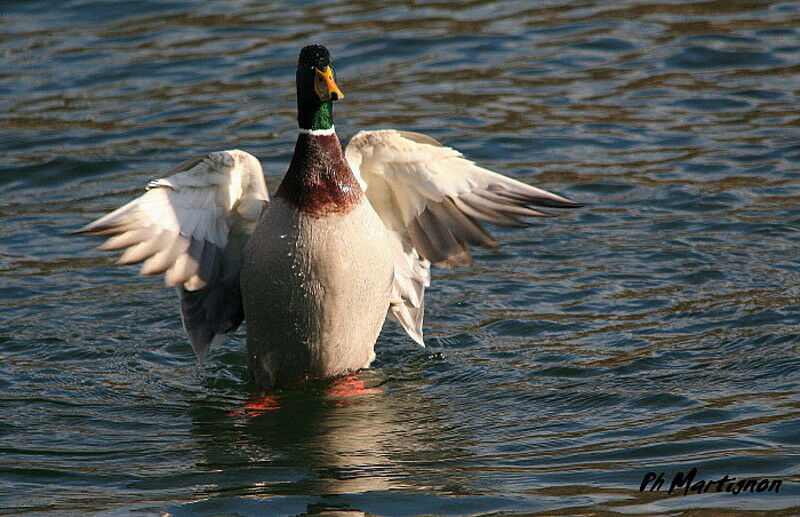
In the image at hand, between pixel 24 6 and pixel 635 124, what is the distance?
652 cm

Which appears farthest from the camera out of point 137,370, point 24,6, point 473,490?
point 24,6

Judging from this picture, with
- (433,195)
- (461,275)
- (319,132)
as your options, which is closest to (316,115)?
(319,132)

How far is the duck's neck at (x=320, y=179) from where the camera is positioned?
6.13 meters

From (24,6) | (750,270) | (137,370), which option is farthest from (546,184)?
(24,6)

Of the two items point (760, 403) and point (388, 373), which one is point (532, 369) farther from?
point (760, 403)

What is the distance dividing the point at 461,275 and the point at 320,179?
2252mm

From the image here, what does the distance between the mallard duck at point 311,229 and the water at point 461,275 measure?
0.35 metres

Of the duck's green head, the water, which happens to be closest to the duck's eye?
the duck's green head

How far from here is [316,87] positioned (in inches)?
246

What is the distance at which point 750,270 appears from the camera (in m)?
7.62

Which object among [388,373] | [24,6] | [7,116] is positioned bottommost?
[388,373]

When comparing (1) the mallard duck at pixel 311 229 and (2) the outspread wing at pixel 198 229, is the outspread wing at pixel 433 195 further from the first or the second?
(2) the outspread wing at pixel 198 229

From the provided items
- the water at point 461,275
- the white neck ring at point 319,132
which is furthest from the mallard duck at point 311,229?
the water at point 461,275

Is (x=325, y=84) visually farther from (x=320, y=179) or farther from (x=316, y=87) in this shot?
(x=320, y=179)
